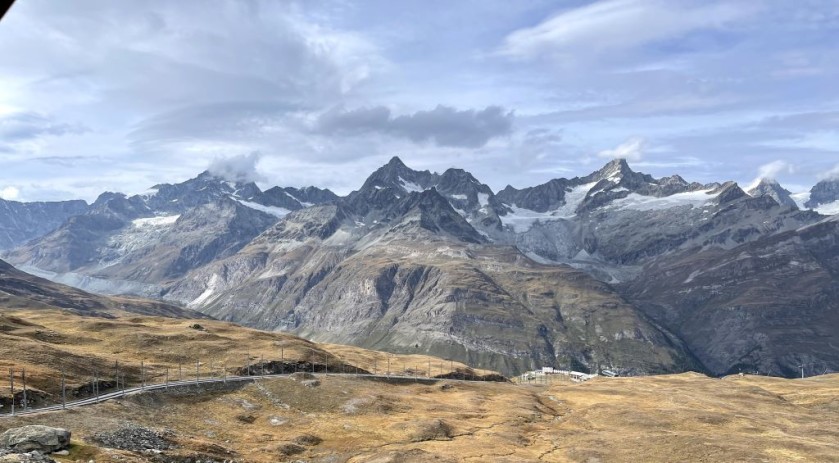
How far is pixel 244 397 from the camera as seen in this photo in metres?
141

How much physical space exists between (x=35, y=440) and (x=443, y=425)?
78362 millimetres

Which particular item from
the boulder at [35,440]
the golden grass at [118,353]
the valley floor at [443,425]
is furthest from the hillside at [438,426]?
the golden grass at [118,353]

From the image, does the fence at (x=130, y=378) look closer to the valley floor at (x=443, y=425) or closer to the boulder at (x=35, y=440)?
the valley floor at (x=443, y=425)

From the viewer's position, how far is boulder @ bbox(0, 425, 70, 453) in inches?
2773

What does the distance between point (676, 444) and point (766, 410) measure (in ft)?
215

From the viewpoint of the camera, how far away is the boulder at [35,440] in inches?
2773

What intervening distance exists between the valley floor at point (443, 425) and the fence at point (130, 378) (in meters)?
6.95

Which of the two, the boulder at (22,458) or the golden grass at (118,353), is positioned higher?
the boulder at (22,458)

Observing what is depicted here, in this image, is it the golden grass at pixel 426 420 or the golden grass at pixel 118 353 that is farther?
the golden grass at pixel 118 353

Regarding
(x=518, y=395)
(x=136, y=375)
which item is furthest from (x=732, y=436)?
(x=136, y=375)

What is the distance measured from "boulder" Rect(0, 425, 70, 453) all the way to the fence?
74.2 ft

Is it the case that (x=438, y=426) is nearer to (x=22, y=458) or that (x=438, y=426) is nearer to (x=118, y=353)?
(x=22, y=458)

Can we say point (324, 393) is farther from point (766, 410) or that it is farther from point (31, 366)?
point (766, 410)

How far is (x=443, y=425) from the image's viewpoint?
131 m
